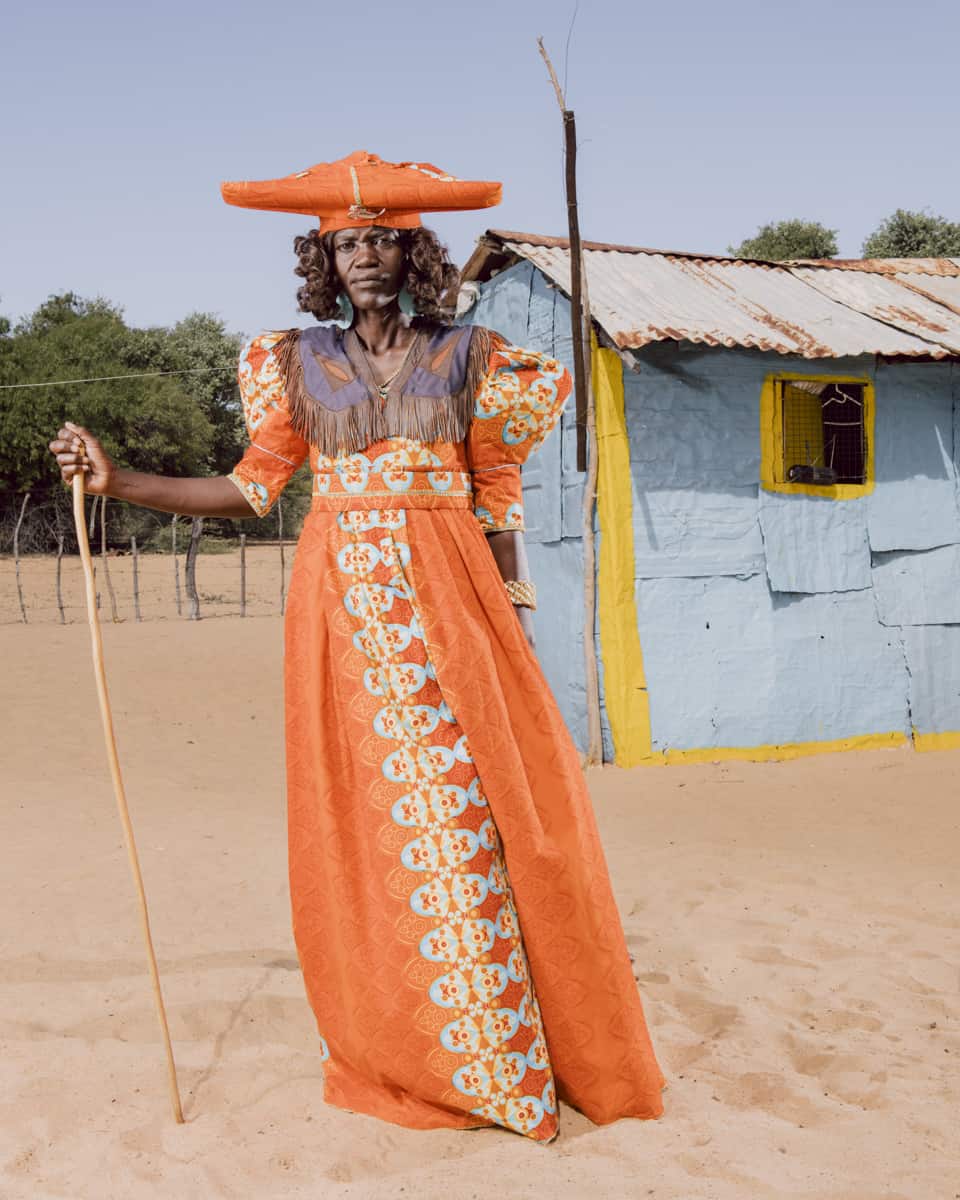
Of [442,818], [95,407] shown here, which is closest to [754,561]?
[442,818]

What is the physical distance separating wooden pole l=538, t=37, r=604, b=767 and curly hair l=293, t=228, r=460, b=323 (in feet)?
14.2

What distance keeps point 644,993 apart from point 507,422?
1.93 metres

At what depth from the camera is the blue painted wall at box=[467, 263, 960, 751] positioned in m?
7.12

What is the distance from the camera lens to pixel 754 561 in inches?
287

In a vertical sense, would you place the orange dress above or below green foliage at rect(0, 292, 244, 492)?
below

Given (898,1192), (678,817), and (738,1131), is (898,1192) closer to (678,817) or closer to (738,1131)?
(738,1131)

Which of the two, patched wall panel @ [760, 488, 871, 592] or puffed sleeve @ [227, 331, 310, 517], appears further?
patched wall panel @ [760, 488, 871, 592]

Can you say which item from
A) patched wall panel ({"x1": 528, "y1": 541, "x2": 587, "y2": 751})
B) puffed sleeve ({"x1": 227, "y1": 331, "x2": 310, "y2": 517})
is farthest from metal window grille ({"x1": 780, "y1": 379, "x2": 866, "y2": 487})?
puffed sleeve ({"x1": 227, "y1": 331, "x2": 310, "y2": 517})

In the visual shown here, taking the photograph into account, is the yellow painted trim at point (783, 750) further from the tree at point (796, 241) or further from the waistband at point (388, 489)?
the tree at point (796, 241)

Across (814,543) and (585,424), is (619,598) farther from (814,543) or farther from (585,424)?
(814,543)

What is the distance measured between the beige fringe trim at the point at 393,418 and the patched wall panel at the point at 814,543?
525 cm

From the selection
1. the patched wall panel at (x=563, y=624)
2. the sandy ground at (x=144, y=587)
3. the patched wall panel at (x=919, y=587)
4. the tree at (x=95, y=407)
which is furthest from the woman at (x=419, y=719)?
the tree at (x=95, y=407)

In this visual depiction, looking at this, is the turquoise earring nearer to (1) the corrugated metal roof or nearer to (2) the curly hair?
(2) the curly hair

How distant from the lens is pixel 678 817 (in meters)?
6.01
